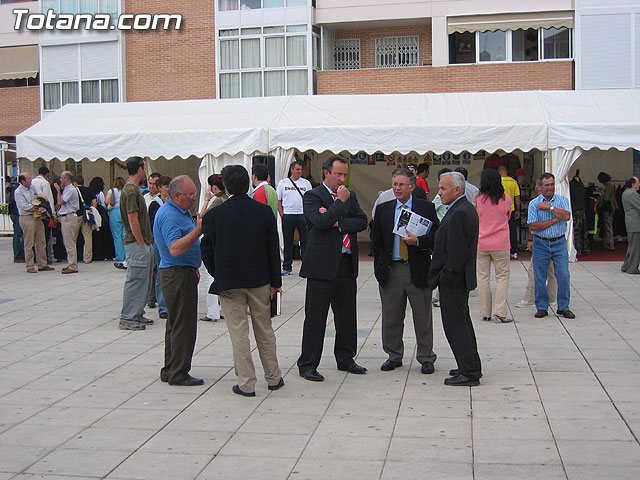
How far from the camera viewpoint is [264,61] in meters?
24.7

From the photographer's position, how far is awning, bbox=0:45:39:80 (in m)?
27.7

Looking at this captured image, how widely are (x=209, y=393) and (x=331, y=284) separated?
129 cm

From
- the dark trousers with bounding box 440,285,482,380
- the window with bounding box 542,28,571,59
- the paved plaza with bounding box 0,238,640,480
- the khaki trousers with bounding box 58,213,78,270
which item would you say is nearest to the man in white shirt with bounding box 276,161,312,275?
the khaki trousers with bounding box 58,213,78,270

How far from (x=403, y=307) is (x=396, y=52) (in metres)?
19.2

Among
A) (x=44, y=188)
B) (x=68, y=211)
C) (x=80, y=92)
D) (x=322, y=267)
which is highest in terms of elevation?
(x=80, y=92)

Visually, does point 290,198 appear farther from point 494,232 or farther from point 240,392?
point 240,392

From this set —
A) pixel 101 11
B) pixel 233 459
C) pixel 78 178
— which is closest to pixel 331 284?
pixel 233 459

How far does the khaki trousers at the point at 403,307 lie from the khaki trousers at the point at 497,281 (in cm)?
255

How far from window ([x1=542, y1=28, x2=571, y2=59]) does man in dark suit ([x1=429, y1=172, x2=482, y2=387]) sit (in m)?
18.1

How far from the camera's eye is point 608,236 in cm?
1750

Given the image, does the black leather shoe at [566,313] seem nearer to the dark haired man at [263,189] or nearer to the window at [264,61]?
the dark haired man at [263,189]

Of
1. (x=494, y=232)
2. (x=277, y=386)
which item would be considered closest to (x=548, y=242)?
(x=494, y=232)

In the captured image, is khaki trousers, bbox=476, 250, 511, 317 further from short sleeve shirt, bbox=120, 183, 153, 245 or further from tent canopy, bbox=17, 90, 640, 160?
tent canopy, bbox=17, 90, 640, 160

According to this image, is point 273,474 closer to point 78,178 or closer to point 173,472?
point 173,472
